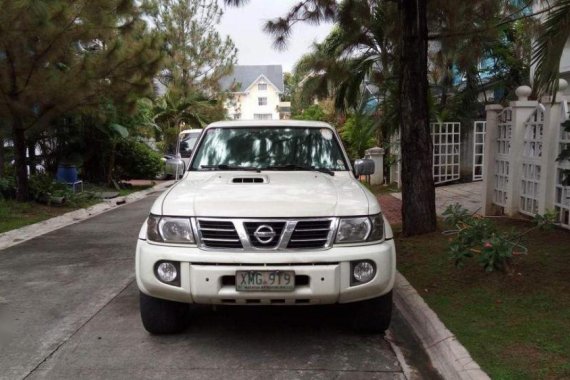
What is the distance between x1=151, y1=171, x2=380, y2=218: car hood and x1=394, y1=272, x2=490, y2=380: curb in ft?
3.57

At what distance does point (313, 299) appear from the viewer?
4.01m

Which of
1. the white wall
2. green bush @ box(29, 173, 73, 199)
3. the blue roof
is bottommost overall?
green bush @ box(29, 173, 73, 199)

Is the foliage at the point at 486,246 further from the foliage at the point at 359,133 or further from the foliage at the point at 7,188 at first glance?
the foliage at the point at 7,188

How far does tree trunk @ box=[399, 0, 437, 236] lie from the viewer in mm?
7582

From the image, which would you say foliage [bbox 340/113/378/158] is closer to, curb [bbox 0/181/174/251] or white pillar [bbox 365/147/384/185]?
white pillar [bbox 365/147/384/185]

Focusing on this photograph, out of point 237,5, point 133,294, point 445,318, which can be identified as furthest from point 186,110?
point 445,318

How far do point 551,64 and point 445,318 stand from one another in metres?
2.34

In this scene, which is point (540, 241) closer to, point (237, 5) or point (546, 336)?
point (546, 336)

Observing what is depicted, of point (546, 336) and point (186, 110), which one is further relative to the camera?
point (186, 110)

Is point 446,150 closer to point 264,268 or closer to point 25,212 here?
point 25,212

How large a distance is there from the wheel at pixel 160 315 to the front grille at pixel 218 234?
2.43 feet

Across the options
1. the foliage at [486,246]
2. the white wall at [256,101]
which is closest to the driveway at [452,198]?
the foliage at [486,246]

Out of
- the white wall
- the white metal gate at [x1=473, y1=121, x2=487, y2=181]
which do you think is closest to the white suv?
the white metal gate at [x1=473, y1=121, x2=487, y2=181]

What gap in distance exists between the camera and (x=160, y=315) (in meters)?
4.51
